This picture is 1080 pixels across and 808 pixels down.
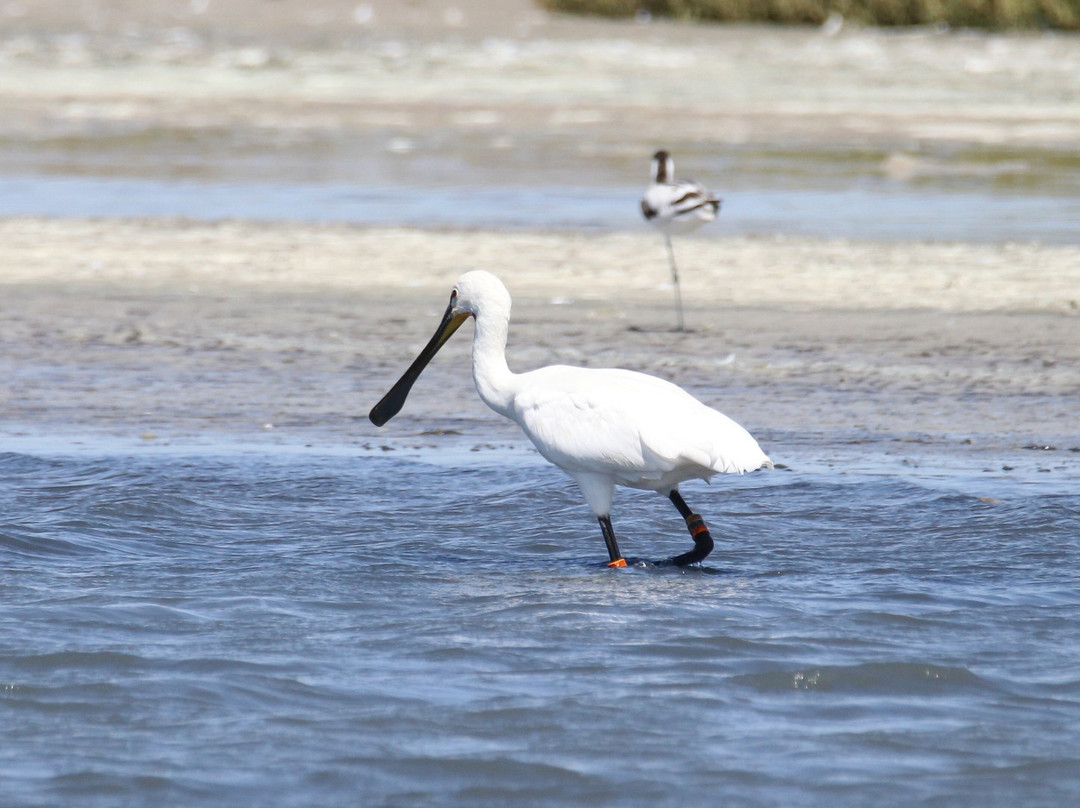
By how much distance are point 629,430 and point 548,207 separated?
11.1 meters

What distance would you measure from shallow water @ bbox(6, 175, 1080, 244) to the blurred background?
0.06m

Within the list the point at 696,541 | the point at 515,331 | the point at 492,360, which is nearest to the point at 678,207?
the point at 515,331

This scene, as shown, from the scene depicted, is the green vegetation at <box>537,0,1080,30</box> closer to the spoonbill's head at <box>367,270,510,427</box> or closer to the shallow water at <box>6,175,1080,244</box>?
the shallow water at <box>6,175,1080,244</box>

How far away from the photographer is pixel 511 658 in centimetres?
537

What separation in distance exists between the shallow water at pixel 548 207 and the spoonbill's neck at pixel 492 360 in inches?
347

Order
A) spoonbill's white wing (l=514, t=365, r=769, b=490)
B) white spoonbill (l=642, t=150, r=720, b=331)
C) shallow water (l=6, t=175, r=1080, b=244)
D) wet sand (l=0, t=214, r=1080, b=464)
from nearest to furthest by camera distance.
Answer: spoonbill's white wing (l=514, t=365, r=769, b=490), wet sand (l=0, t=214, r=1080, b=464), white spoonbill (l=642, t=150, r=720, b=331), shallow water (l=6, t=175, r=1080, b=244)

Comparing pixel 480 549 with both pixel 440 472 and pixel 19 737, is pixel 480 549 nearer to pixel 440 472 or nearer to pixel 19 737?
pixel 440 472

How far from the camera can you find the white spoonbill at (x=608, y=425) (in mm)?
6082

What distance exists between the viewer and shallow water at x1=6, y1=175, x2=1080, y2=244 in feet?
51.0

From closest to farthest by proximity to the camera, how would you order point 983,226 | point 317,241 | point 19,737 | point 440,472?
point 19,737 < point 440,472 < point 317,241 < point 983,226

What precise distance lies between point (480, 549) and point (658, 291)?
615 centimetres

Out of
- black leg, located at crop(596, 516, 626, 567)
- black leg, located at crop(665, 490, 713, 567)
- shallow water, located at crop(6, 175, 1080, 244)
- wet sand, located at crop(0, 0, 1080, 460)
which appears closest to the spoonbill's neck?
black leg, located at crop(596, 516, 626, 567)

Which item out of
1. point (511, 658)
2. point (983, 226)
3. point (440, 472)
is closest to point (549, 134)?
point (983, 226)

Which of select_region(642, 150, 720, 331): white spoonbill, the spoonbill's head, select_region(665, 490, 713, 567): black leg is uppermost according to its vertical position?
the spoonbill's head
